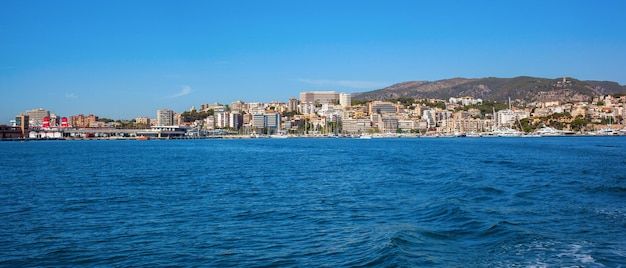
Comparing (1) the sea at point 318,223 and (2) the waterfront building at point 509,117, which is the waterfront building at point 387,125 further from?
(1) the sea at point 318,223

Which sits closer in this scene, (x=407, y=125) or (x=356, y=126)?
(x=356, y=126)

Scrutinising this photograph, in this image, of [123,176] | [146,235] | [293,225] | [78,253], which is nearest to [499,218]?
[293,225]

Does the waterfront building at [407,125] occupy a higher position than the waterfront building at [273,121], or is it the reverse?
the waterfront building at [273,121]

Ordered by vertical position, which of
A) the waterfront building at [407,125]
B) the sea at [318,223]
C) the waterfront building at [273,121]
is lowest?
the sea at [318,223]

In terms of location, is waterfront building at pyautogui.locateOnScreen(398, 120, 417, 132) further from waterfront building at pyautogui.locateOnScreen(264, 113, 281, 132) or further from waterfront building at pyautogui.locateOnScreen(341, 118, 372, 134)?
A: waterfront building at pyautogui.locateOnScreen(264, 113, 281, 132)

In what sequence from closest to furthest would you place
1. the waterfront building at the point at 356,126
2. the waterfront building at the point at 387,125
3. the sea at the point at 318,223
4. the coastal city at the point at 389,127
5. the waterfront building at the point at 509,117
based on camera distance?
the sea at the point at 318,223
the coastal city at the point at 389,127
the waterfront building at the point at 509,117
the waterfront building at the point at 387,125
the waterfront building at the point at 356,126

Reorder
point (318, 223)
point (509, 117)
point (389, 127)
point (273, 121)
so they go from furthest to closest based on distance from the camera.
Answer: point (273, 121) → point (389, 127) → point (509, 117) → point (318, 223)

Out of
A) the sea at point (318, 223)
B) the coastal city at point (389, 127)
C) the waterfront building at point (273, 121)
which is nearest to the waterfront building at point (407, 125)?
the coastal city at point (389, 127)

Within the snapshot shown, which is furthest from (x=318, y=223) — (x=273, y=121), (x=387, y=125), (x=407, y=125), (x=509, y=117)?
(x=273, y=121)

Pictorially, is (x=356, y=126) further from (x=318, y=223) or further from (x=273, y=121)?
(x=318, y=223)

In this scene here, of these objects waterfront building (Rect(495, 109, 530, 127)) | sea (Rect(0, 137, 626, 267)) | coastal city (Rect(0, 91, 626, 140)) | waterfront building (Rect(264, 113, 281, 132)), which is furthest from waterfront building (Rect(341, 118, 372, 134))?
sea (Rect(0, 137, 626, 267))

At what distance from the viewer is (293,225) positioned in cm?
1265

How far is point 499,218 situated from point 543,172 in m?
14.3

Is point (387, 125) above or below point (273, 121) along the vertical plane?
below
